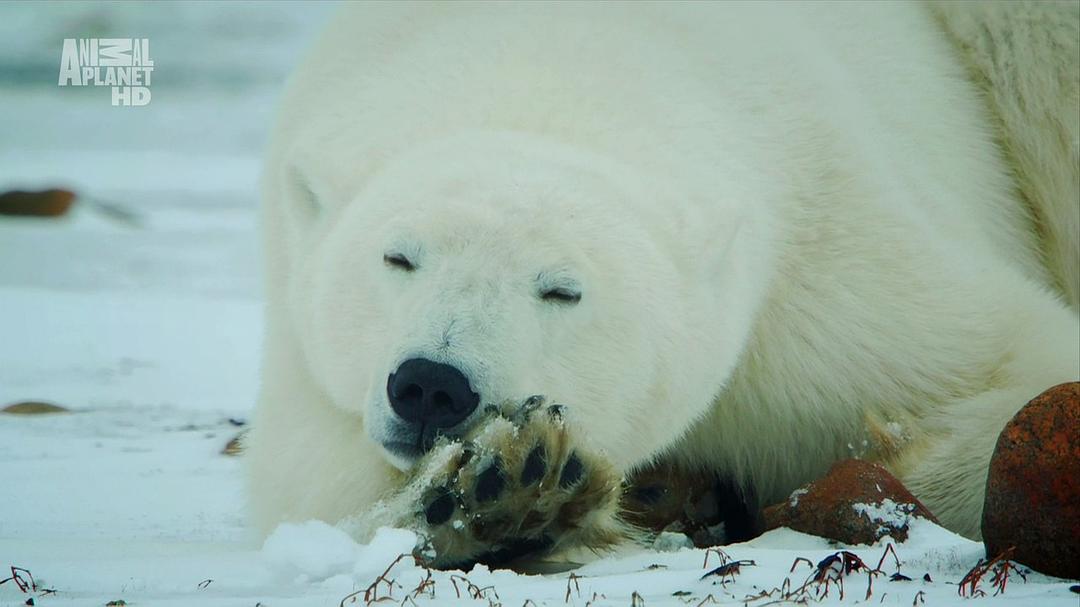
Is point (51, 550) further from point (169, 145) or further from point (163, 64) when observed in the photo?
point (163, 64)

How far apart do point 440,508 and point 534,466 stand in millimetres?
197

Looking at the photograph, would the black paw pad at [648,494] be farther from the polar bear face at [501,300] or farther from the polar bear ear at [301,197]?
the polar bear ear at [301,197]

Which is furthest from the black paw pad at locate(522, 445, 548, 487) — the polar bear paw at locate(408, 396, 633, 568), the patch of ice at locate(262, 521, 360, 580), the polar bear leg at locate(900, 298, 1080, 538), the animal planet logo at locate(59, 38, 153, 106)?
the animal planet logo at locate(59, 38, 153, 106)

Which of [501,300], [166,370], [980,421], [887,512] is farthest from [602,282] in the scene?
[166,370]

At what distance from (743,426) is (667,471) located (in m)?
0.24

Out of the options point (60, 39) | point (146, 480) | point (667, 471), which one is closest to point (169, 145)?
point (60, 39)

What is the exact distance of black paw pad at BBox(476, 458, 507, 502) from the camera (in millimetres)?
2625

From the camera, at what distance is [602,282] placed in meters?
3.04

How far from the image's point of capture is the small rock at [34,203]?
921 centimetres

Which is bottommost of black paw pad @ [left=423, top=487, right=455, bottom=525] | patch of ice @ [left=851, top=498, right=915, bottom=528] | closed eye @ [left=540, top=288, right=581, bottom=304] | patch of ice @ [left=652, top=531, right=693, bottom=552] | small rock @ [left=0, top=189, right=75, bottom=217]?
patch of ice @ [left=652, top=531, right=693, bottom=552]

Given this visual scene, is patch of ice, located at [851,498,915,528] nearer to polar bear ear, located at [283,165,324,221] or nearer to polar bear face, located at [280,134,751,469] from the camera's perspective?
polar bear face, located at [280,134,751,469]

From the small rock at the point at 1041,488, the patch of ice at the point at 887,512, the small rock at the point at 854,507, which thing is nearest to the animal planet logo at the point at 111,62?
the small rock at the point at 854,507

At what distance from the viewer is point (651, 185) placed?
3316mm

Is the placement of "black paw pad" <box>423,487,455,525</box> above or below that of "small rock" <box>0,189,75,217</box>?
below
